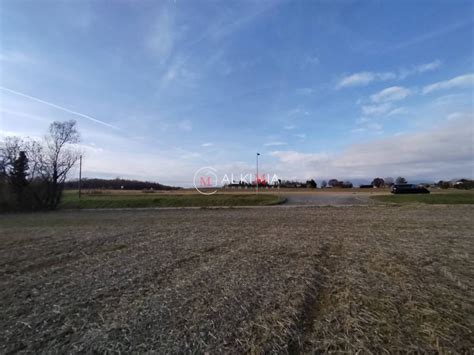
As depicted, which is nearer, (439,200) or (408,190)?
(439,200)

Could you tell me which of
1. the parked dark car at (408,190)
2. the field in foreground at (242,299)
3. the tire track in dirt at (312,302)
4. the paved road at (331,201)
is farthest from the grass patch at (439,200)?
the tire track in dirt at (312,302)

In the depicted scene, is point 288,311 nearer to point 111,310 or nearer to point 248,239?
point 111,310

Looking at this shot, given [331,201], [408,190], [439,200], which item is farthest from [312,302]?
[408,190]

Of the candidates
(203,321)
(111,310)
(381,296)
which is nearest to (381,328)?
(381,296)

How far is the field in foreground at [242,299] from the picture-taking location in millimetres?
2799

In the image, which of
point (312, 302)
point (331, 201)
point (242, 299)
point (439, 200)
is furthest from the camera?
point (331, 201)

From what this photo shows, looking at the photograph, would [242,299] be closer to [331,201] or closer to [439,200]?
[331,201]

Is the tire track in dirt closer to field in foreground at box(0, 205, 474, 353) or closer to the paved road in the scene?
field in foreground at box(0, 205, 474, 353)

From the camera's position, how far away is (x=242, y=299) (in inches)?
154

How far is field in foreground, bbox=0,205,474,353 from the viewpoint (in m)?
2.80

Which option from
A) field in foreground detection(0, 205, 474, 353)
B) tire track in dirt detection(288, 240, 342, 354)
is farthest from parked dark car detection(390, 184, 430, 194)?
tire track in dirt detection(288, 240, 342, 354)

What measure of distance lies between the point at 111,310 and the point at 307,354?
2817 mm

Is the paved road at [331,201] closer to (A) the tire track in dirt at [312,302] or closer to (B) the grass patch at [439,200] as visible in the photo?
(B) the grass patch at [439,200]

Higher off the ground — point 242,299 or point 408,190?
point 408,190
